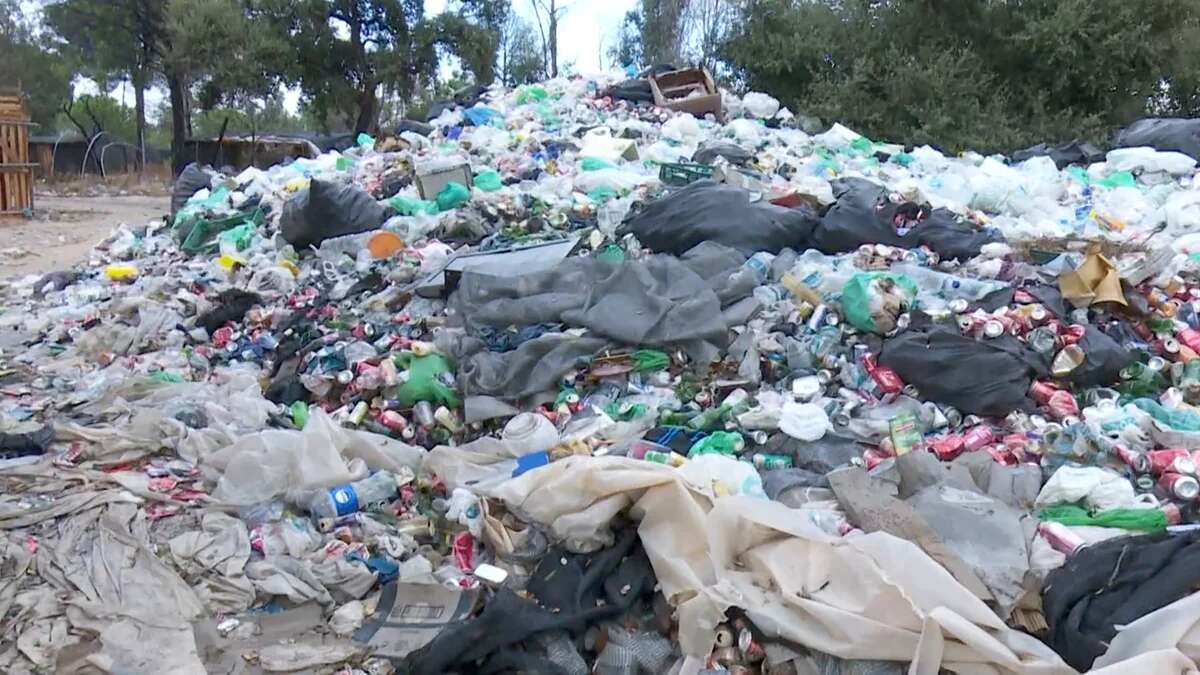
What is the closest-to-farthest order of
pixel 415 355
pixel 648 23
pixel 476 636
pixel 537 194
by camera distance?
pixel 476 636
pixel 415 355
pixel 537 194
pixel 648 23

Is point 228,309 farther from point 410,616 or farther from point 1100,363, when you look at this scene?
point 1100,363

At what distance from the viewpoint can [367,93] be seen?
16641mm

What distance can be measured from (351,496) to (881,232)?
3144mm

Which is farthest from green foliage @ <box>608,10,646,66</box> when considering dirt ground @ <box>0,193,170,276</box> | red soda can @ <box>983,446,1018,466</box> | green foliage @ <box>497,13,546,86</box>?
red soda can @ <box>983,446,1018,466</box>

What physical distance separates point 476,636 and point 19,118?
12.5 metres

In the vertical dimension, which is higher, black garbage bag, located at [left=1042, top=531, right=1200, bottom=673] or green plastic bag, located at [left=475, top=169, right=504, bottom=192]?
green plastic bag, located at [left=475, top=169, right=504, bottom=192]

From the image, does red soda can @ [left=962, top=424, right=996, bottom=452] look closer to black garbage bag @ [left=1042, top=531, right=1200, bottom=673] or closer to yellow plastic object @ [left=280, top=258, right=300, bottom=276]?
black garbage bag @ [left=1042, top=531, right=1200, bottom=673]

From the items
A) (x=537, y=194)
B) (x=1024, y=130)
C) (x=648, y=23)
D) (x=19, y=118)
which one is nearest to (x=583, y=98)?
(x=537, y=194)

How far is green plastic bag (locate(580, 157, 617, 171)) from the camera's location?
23.2 ft

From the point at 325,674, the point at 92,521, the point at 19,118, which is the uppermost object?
the point at 19,118

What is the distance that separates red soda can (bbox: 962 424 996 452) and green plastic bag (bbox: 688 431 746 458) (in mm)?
750

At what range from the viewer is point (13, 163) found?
38.3 feet

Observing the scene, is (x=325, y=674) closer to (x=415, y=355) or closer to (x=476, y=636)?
(x=476, y=636)

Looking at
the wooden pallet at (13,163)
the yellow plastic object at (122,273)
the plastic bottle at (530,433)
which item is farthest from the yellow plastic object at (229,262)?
the wooden pallet at (13,163)
